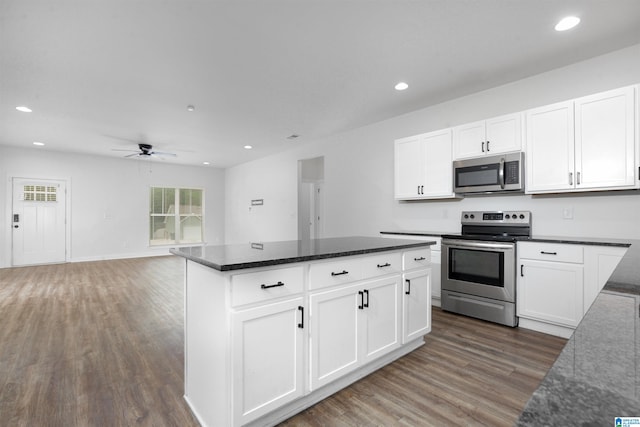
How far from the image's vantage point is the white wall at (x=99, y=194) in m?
6.78

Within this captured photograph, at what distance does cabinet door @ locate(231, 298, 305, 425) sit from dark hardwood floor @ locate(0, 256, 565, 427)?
256 mm

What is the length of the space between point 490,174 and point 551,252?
1028 millimetres

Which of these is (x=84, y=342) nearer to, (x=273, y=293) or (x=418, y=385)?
(x=273, y=293)

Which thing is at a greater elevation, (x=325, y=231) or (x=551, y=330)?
(x=325, y=231)

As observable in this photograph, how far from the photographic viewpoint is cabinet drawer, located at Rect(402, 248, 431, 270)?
251 centimetres

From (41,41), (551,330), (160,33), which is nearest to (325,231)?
(551,330)

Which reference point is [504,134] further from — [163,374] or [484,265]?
[163,374]

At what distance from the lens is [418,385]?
213cm

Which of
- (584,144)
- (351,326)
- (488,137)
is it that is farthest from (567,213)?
(351,326)

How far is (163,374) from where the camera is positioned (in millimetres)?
2305

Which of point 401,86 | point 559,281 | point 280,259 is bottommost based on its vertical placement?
point 559,281

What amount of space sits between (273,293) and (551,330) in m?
2.88

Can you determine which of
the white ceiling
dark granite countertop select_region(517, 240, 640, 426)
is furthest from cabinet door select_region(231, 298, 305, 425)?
the white ceiling

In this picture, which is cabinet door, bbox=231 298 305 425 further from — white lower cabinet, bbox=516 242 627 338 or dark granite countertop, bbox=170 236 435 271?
white lower cabinet, bbox=516 242 627 338
